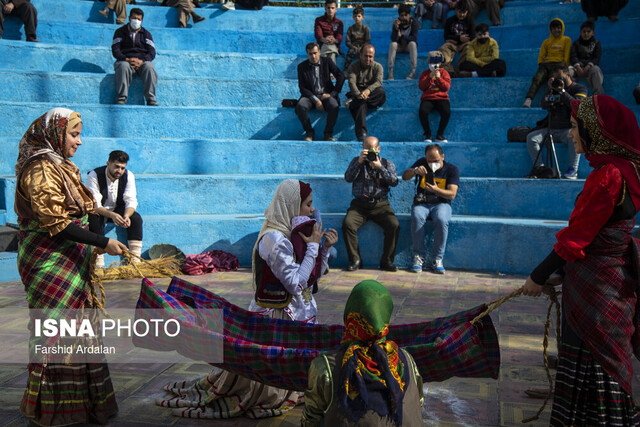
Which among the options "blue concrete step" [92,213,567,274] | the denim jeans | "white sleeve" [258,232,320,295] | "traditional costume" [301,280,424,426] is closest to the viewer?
"traditional costume" [301,280,424,426]

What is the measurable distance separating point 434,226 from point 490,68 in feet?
14.2

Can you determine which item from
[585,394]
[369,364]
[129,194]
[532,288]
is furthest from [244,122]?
[369,364]

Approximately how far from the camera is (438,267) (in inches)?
297

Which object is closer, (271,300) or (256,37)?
(271,300)

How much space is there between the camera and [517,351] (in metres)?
4.61

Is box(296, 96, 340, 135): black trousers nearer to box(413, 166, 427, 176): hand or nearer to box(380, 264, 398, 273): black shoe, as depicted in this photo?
box(413, 166, 427, 176): hand

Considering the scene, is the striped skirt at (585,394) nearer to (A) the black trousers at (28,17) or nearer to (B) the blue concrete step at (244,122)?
(B) the blue concrete step at (244,122)

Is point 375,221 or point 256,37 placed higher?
point 256,37

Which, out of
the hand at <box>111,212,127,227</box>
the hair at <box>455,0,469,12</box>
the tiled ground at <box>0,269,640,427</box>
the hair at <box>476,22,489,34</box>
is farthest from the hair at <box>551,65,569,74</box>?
the hand at <box>111,212,127,227</box>

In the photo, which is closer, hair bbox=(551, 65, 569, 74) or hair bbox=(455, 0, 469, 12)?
hair bbox=(551, 65, 569, 74)

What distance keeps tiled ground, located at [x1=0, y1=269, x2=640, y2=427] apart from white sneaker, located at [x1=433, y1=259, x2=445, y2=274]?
307 millimetres

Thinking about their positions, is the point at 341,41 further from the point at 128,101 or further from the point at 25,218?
the point at 25,218

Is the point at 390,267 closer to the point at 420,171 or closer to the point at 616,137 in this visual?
the point at 420,171

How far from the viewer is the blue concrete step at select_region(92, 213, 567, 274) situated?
7.43m
